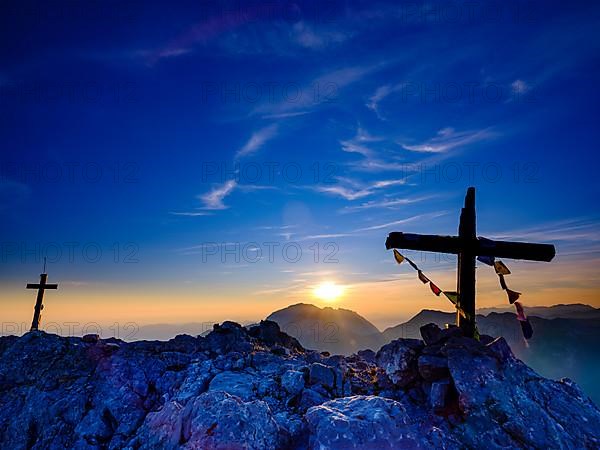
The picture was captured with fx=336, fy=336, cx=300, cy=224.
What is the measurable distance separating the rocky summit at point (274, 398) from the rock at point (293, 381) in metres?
0.04

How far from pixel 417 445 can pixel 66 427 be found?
12310 mm

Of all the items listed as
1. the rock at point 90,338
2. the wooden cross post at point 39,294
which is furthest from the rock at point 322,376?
the wooden cross post at point 39,294

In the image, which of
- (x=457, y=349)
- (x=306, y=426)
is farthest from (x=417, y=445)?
(x=457, y=349)

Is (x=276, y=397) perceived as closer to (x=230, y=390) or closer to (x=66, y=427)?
(x=230, y=390)

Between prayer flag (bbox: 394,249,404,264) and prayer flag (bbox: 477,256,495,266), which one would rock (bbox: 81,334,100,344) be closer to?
prayer flag (bbox: 394,249,404,264)

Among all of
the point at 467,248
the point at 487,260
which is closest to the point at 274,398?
the point at 467,248

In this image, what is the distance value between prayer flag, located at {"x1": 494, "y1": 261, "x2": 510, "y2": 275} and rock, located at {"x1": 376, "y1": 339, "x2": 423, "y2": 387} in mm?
3690

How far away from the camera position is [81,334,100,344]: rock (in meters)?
16.9

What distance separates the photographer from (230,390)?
1191cm

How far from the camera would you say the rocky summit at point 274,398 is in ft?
26.6

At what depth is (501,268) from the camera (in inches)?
455

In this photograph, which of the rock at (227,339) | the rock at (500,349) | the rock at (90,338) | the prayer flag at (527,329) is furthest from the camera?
the rock at (90,338)

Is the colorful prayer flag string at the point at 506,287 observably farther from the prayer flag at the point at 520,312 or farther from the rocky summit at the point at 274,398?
the rocky summit at the point at 274,398

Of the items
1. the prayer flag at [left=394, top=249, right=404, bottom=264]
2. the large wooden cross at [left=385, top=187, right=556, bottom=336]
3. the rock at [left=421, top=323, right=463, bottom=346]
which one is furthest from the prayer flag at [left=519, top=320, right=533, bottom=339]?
the prayer flag at [left=394, top=249, right=404, bottom=264]
